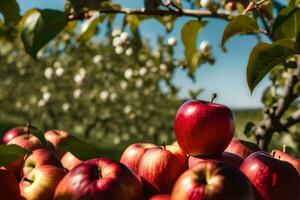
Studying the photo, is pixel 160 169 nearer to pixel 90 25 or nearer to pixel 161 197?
pixel 161 197

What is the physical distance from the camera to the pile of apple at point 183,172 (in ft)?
3.86

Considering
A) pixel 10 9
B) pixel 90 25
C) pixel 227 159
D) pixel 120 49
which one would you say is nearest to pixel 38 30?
pixel 10 9

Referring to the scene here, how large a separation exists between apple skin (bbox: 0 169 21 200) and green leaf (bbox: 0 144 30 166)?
67 mm

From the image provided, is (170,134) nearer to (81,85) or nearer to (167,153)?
(81,85)

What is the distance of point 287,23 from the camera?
1679mm

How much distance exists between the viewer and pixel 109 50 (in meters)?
7.91

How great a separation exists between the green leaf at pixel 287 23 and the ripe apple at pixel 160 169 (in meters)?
0.54

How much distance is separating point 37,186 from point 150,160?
0.27m

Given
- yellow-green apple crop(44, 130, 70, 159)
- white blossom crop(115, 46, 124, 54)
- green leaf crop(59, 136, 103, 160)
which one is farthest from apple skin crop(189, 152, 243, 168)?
white blossom crop(115, 46, 124, 54)

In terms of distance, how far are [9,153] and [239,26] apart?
75 centimetres

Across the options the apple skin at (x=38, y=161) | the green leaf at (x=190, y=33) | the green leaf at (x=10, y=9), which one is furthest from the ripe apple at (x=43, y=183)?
the green leaf at (x=190, y=33)

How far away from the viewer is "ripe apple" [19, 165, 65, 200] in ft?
4.46

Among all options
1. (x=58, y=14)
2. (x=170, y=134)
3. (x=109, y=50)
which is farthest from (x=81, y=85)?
(x=58, y=14)

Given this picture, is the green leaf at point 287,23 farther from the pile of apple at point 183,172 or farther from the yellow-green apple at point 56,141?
the yellow-green apple at point 56,141
